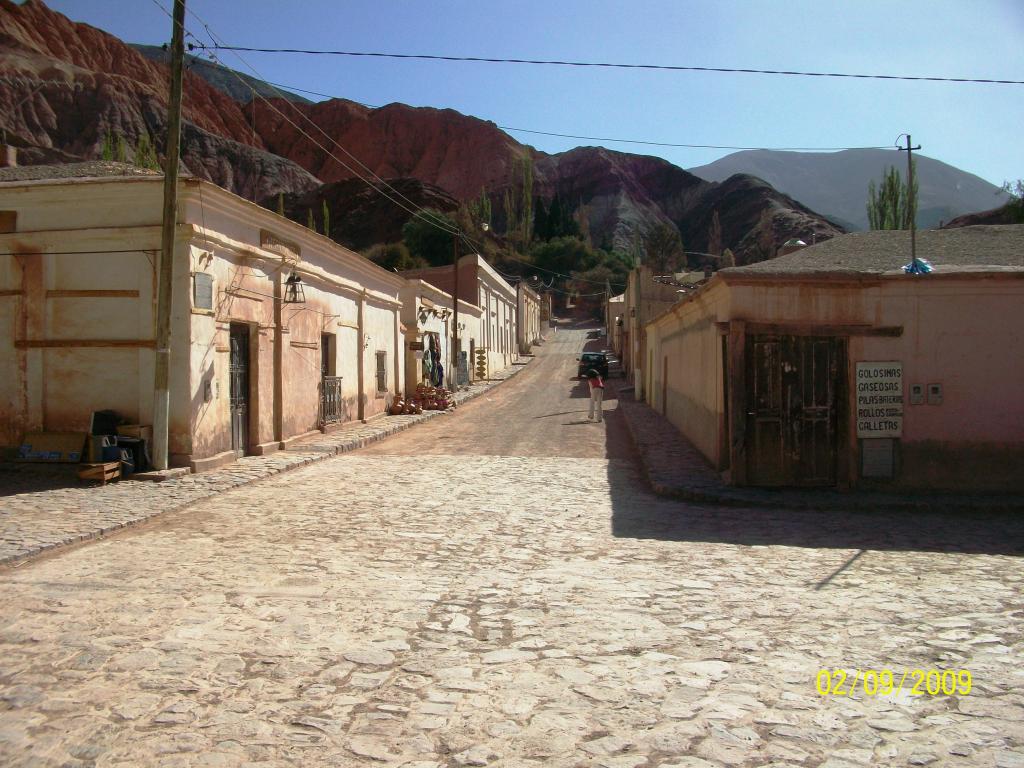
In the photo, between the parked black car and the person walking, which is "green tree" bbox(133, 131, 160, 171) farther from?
the parked black car

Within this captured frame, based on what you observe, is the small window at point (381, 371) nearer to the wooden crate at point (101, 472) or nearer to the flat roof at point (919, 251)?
the wooden crate at point (101, 472)

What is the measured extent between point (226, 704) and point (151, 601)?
6.73ft

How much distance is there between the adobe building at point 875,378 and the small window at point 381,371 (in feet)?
44.8

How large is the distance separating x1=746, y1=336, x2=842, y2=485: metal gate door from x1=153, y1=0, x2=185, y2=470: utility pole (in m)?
8.30

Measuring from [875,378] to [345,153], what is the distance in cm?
11292

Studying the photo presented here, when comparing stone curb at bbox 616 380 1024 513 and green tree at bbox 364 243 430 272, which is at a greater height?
green tree at bbox 364 243 430 272

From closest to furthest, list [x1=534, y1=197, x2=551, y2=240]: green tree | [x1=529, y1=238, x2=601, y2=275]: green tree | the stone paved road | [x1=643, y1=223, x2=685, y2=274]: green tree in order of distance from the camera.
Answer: the stone paved road
[x1=643, y1=223, x2=685, y2=274]: green tree
[x1=529, y1=238, x2=601, y2=275]: green tree
[x1=534, y1=197, x2=551, y2=240]: green tree

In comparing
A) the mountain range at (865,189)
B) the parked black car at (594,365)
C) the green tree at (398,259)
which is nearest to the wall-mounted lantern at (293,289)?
the parked black car at (594,365)

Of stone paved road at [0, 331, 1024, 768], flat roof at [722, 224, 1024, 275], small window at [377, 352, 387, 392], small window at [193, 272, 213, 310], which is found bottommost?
stone paved road at [0, 331, 1024, 768]

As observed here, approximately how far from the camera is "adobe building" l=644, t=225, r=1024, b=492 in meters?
10.7

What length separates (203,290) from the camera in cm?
1205

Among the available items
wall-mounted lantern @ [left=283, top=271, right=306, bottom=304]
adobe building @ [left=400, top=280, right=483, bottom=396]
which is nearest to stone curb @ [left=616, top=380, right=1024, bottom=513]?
wall-mounted lantern @ [left=283, top=271, right=306, bottom=304]

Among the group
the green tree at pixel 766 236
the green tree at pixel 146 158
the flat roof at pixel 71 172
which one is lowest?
the flat roof at pixel 71 172

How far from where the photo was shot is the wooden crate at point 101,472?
10766 mm
